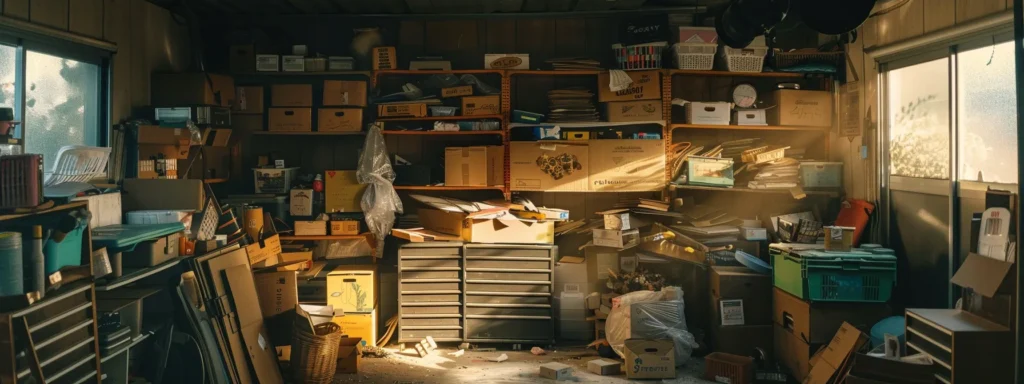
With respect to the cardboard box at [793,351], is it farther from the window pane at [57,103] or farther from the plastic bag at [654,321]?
the window pane at [57,103]

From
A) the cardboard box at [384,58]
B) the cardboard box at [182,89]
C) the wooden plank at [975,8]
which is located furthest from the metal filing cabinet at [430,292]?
the wooden plank at [975,8]

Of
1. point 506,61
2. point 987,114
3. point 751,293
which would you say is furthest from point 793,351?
point 506,61

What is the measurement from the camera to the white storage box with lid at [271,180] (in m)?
5.87

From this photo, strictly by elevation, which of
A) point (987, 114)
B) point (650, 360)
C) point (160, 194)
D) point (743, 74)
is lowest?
point (650, 360)

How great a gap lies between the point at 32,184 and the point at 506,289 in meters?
3.34

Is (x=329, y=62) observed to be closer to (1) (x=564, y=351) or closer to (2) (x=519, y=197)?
(2) (x=519, y=197)

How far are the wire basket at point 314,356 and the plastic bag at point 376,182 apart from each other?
1224 millimetres

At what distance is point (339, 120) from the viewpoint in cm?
595

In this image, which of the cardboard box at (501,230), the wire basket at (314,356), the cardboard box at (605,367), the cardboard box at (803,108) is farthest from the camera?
the cardboard box at (803,108)

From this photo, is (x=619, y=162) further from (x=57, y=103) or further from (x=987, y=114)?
(x=57, y=103)

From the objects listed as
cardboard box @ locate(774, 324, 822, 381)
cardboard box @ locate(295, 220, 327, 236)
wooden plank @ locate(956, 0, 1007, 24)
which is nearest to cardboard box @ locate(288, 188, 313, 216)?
cardboard box @ locate(295, 220, 327, 236)

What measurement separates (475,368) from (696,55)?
9.30ft

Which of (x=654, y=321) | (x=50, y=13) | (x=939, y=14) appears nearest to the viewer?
(x=50, y=13)

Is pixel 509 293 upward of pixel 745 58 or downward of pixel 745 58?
downward
